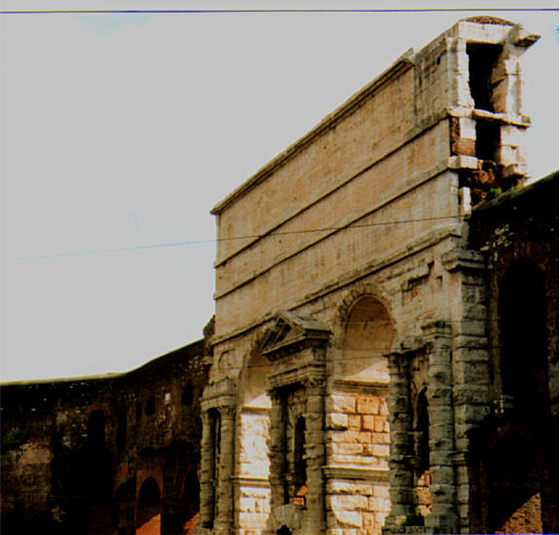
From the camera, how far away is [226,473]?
21.8 metres

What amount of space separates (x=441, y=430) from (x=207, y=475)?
30.0 ft

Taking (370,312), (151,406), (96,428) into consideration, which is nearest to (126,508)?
(151,406)

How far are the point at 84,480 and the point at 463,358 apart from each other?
65.1ft

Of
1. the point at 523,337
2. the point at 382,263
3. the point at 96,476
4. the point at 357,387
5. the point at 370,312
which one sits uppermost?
the point at 382,263

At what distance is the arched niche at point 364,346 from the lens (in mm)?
18547

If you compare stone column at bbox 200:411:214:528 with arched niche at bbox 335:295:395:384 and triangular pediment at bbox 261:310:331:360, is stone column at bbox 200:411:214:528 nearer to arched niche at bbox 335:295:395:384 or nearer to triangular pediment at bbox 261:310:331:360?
triangular pediment at bbox 261:310:331:360

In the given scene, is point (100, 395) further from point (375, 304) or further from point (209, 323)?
point (375, 304)

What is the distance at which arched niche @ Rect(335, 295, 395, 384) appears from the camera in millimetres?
18547

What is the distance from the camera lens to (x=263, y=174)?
22.4m

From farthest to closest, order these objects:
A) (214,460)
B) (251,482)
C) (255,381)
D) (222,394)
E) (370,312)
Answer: (214,460)
(222,394)
(255,381)
(251,482)
(370,312)

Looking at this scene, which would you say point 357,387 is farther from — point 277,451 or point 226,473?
point 226,473

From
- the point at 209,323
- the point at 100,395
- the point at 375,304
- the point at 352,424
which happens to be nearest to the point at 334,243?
the point at 375,304

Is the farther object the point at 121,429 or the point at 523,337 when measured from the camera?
the point at 121,429

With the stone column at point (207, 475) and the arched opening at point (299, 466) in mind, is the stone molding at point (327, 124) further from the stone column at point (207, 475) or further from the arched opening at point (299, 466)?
the arched opening at point (299, 466)
